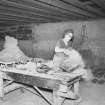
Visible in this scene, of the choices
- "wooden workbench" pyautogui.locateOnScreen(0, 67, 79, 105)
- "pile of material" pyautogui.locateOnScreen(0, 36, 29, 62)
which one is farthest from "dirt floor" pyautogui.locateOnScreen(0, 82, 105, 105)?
"pile of material" pyautogui.locateOnScreen(0, 36, 29, 62)

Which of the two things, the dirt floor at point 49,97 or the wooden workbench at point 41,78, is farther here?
the dirt floor at point 49,97

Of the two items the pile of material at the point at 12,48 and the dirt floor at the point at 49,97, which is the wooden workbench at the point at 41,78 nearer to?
the dirt floor at the point at 49,97

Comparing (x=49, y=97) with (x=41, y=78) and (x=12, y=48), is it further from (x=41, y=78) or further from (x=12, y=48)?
(x=12, y=48)

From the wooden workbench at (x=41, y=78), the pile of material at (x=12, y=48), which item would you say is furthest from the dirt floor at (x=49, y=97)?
the pile of material at (x=12, y=48)

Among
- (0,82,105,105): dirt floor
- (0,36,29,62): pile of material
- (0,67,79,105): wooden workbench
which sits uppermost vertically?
(0,36,29,62): pile of material

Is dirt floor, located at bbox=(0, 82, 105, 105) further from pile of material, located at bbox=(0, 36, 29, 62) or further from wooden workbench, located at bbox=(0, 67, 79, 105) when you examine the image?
pile of material, located at bbox=(0, 36, 29, 62)

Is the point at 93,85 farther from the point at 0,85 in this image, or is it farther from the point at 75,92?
the point at 0,85

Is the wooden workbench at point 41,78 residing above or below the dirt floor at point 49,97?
above

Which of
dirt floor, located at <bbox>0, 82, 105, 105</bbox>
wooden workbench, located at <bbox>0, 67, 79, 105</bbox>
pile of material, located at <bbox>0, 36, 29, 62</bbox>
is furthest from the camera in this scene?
pile of material, located at <bbox>0, 36, 29, 62</bbox>

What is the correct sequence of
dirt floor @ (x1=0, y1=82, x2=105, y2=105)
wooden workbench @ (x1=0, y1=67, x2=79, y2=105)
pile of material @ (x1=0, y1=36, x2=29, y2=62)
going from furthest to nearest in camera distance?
pile of material @ (x1=0, y1=36, x2=29, y2=62) → dirt floor @ (x1=0, y1=82, x2=105, y2=105) → wooden workbench @ (x1=0, y1=67, x2=79, y2=105)

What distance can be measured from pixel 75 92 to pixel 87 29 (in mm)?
2931

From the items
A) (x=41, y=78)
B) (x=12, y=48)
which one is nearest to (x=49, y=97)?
(x=41, y=78)

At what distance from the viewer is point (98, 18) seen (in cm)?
488

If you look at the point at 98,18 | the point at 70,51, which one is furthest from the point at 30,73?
the point at 98,18
